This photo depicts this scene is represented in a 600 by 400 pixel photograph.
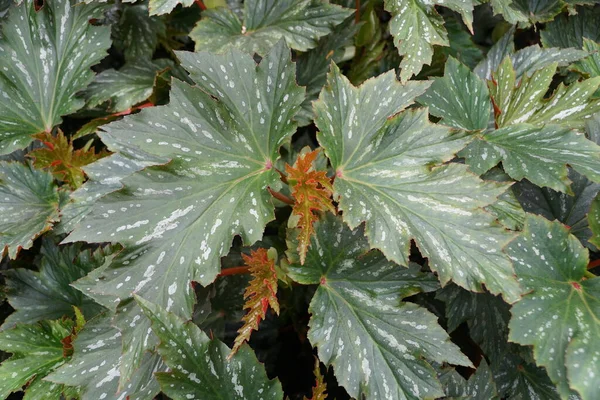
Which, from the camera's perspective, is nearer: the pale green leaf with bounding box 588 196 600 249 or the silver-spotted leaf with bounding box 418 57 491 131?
the pale green leaf with bounding box 588 196 600 249

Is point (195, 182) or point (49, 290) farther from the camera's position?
point (49, 290)

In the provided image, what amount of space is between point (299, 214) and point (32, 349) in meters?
0.74

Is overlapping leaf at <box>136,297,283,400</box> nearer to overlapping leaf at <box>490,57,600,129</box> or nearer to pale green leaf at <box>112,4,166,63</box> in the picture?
overlapping leaf at <box>490,57,600,129</box>

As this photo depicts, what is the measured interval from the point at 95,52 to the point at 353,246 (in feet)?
3.02

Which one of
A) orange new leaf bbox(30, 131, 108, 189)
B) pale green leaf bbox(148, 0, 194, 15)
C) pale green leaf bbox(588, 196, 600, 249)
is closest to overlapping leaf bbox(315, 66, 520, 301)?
pale green leaf bbox(588, 196, 600, 249)

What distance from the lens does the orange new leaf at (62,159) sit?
4.33 feet

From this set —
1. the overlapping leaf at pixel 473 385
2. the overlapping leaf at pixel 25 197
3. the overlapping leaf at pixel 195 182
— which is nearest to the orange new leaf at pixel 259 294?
the overlapping leaf at pixel 195 182

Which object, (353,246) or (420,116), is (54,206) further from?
(420,116)

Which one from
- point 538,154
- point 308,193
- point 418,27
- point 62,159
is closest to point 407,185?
point 308,193

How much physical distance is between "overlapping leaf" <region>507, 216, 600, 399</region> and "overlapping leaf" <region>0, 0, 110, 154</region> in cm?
122

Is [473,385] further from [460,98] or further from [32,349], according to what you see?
[32,349]

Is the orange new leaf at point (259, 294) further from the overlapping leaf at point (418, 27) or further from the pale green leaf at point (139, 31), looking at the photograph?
the pale green leaf at point (139, 31)

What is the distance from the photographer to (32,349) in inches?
46.4

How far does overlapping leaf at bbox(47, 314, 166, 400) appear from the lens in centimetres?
103
